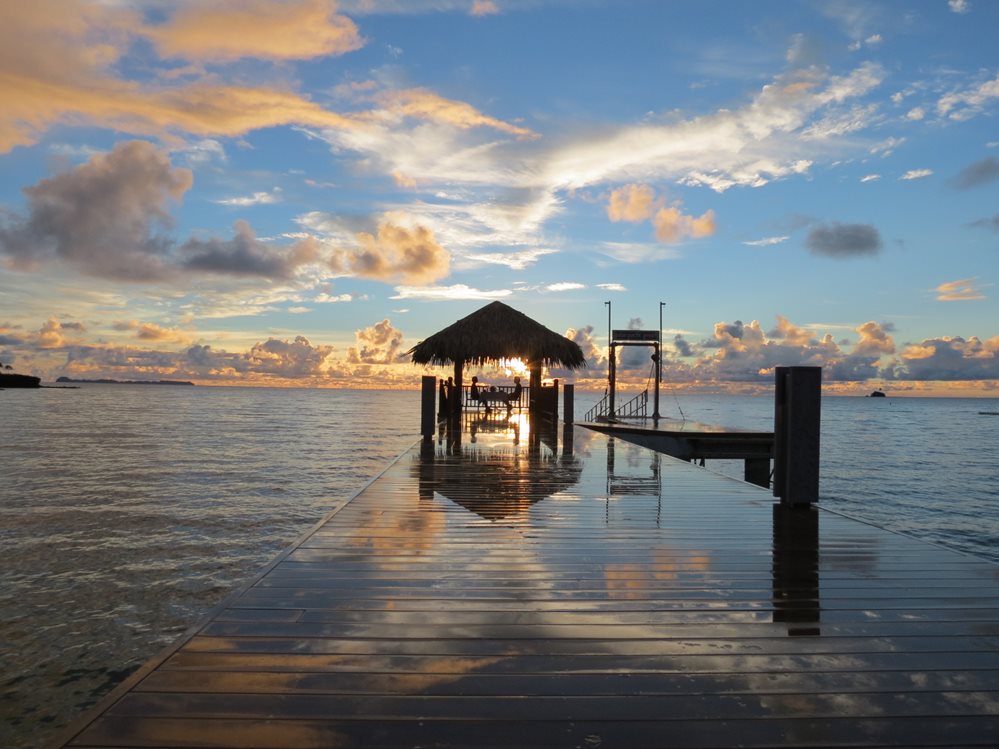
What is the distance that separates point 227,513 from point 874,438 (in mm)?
47997

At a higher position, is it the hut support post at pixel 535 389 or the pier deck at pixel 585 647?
the hut support post at pixel 535 389

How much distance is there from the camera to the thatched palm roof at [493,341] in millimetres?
19281

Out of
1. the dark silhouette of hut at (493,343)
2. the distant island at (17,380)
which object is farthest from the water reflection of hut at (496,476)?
the distant island at (17,380)

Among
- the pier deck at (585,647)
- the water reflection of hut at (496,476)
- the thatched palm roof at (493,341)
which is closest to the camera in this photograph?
the pier deck at (585,647)

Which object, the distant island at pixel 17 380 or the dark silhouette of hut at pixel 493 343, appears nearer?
the dark silhouette of hut at pixel 493 343

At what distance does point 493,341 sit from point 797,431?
44.9 ft

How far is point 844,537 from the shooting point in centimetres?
520

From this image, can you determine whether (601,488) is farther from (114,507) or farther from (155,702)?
(114,507)

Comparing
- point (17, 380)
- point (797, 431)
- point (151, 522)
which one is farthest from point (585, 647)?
point (17, 380)

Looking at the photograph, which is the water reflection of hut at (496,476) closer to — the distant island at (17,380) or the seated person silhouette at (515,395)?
the seated person silhouette at (515,395)

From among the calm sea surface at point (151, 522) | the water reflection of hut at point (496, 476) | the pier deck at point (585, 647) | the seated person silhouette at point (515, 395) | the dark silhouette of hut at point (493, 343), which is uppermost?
the dark silhouette of hut at point (493, 343)

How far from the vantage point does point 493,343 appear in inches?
758

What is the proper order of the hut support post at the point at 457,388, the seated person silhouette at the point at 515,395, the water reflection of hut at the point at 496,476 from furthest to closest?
the seated person silhouette at the point at 515,395, the hut support post at the point at 457,388, the water reflection of hut at the point at 496,476

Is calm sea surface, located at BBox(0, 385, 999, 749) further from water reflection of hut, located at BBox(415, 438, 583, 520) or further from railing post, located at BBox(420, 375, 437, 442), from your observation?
water reflection of hut, located at BBox(415, 438, 583, 520)
